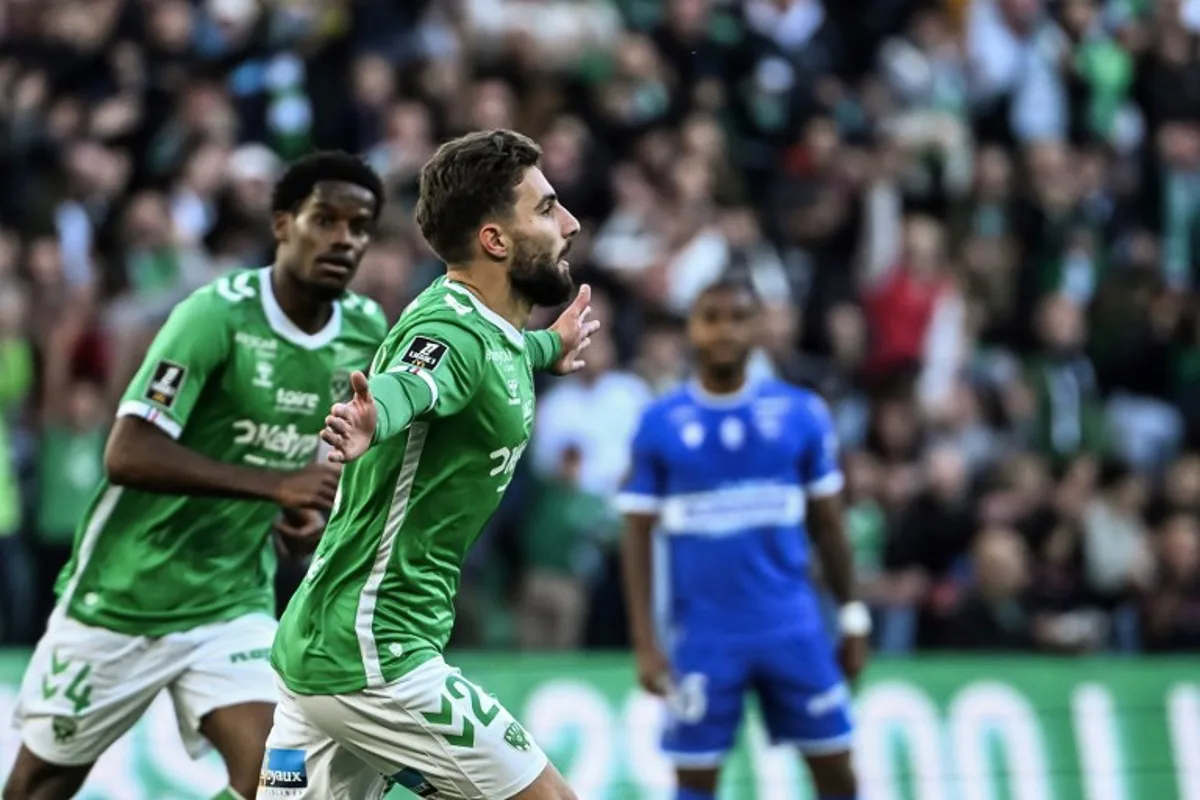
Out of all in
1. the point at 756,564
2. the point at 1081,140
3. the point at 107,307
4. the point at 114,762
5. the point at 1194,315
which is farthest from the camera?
the point at 1081,140

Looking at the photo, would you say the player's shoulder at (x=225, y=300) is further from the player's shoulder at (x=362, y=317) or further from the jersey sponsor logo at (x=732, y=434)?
the jersey sponsor logo at (x=732, y=434)

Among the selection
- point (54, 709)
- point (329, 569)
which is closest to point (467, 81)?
point (54, 709)

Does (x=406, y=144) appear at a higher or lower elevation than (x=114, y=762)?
higher

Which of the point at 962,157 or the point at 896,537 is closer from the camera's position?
the point at 896,537

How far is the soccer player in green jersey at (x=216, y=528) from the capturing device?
780 centimetres

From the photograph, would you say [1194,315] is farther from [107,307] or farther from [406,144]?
[107,307]

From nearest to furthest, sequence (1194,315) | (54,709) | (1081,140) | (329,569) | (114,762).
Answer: (329,569), (54,709), (114,762), (1194,315), (1081,140)

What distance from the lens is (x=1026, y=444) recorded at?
16.2 metres

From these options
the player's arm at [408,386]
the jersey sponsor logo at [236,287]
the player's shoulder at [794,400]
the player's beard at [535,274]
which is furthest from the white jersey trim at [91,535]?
the player's shoulder at [794,400]

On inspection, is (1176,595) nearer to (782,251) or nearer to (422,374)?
(782,251)

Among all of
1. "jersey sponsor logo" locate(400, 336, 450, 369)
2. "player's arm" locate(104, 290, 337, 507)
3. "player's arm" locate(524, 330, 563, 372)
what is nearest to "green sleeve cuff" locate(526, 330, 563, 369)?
"player's arm" locate(524, 330, 563, 372)

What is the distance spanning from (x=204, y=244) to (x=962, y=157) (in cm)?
676

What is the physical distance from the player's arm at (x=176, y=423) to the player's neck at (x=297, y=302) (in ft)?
0.80

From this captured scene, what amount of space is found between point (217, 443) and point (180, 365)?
347mm
